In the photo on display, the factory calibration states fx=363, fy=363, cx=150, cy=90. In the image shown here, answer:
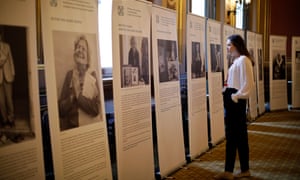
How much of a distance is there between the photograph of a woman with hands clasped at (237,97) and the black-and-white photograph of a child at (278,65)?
6.39 m


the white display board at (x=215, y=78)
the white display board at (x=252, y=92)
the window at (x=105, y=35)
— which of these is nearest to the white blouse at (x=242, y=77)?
the white display board at (x=215, y=78)

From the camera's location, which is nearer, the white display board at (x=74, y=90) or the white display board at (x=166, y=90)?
the white display board at (x=74, y=90)

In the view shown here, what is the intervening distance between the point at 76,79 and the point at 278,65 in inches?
341

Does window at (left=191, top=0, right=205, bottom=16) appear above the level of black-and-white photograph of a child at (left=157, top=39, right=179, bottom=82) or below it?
above

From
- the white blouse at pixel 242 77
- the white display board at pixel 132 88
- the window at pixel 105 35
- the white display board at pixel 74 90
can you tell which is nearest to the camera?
the white display board at pixel 74 90

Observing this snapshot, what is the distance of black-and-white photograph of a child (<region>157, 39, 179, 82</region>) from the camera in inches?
175

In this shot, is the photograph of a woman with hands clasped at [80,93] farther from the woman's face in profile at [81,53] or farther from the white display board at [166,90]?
the white display board at [166,90]

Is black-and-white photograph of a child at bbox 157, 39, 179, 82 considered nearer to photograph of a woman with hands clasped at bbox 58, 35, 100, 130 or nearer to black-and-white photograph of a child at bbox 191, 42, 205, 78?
black-and-white photograph of a child at bbox 191, 42, 205, 78

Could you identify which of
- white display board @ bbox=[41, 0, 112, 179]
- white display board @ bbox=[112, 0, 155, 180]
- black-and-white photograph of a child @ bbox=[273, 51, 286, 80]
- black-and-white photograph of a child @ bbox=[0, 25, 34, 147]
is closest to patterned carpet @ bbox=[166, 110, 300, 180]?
white display board @ bbox=[112, 0, 155, 180]

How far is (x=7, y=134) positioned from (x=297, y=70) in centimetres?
994

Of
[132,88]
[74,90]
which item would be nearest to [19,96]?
[74,90]

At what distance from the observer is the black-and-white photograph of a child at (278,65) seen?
1037cm

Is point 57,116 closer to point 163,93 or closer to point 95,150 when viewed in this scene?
point 95,150

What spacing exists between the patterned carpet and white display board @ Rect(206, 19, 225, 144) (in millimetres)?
308
